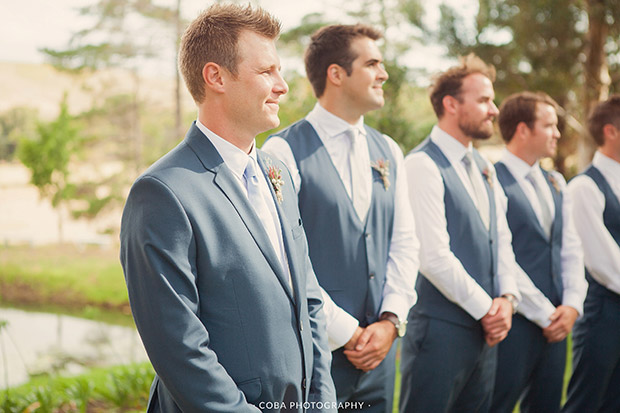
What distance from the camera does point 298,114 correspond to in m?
9.79

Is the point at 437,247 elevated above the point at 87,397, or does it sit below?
above

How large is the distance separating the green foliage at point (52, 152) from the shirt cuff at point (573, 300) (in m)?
21.9

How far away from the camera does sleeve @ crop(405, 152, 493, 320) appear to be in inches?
117

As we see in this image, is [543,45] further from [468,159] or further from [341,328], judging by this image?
[341,328]

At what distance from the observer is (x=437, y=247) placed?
3006 millimetres

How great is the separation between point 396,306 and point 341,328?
31 centimetres

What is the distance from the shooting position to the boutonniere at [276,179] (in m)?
1.99

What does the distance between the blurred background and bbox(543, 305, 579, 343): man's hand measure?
278 cm

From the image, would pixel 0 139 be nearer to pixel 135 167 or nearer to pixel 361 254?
pixel 135 167

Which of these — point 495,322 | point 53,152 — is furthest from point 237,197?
point 53,152

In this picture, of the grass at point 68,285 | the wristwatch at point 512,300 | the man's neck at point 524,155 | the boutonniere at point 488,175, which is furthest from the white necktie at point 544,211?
the grass at point 68,285

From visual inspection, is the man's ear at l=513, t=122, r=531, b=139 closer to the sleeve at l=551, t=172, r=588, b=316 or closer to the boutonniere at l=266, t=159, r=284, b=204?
the sleeve at l=551, t=172, r=588, b=316

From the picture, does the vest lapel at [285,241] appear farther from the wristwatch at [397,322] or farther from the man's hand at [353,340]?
the wristwatch at [397,322]

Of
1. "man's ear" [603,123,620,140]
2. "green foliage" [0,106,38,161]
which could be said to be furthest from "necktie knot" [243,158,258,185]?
"green foliage" [0,106,38,161]
